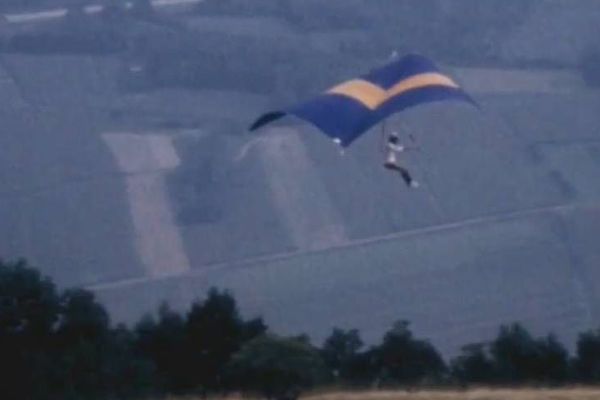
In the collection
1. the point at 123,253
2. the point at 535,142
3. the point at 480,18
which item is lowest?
the point at 123,253

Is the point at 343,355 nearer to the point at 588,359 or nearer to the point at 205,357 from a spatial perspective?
the point at 205,357

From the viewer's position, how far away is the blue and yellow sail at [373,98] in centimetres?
1149

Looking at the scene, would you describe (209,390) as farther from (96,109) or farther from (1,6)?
(1,6)

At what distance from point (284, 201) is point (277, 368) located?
464 inches

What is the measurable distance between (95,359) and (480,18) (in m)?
18.2

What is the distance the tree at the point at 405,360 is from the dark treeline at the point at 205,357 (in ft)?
0.04

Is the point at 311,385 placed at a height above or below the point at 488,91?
below

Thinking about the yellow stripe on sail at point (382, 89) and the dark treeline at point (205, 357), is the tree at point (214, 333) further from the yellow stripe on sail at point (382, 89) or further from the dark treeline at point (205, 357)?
the yellow stripe on sail at point (382, 89)

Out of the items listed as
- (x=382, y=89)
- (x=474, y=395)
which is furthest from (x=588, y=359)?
(x=474, y=395)

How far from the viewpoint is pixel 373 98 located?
11891 millimetres

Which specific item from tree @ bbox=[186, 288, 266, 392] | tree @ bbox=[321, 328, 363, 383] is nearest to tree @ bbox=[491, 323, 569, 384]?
tree @ bbox=[321, 328, 363, 383]

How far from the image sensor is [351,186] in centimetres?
2475

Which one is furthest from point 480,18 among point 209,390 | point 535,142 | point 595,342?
point 209,390

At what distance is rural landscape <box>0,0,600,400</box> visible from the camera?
1541cm
